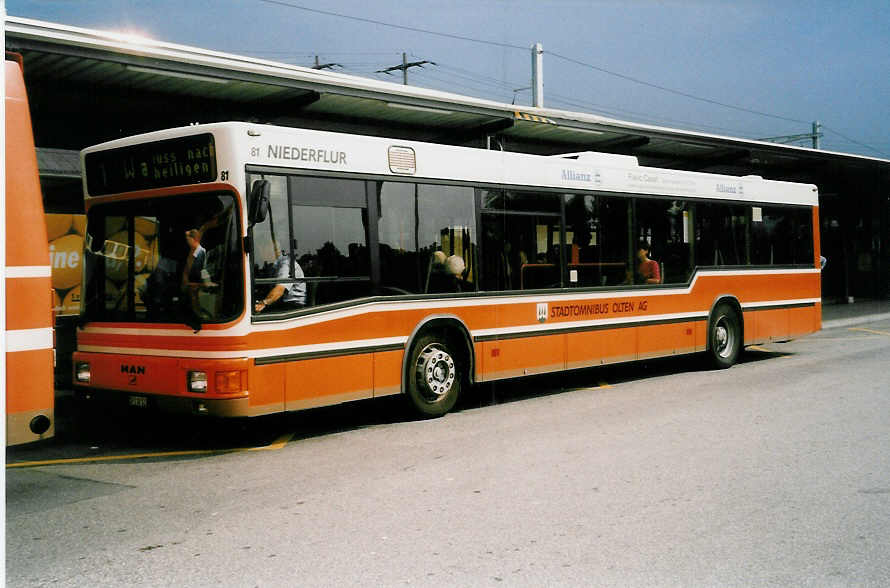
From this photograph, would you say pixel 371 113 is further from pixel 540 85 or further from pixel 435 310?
pixel 540 85

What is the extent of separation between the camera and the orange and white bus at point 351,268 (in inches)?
315

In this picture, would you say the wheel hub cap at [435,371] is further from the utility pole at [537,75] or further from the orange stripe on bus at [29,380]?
the utility pole at [537,75]

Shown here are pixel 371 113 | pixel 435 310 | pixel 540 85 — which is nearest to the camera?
pixel 435 310

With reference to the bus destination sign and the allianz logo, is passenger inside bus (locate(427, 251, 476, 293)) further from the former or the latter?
the bus destination sign

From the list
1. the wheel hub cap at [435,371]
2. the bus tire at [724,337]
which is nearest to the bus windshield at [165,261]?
the wheel hub cap at [435,371]

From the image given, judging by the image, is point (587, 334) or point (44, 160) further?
point (44, 160)

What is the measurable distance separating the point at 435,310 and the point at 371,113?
6616 mm

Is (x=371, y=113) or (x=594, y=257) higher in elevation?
(x=371, y=113)

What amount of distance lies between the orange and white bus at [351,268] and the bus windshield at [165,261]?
2 centimetres

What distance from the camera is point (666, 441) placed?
7992mm

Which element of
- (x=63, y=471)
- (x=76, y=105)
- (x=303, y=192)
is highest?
(x=76, y=105)

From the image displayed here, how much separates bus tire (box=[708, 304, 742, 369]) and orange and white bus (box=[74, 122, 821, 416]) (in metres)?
0.96

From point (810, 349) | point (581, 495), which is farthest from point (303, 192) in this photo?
point (810, 349)

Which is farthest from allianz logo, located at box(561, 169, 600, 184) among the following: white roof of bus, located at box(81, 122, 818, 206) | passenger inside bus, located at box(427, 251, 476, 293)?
passenger inside bus, located at box(427, 251, 476, 293)
